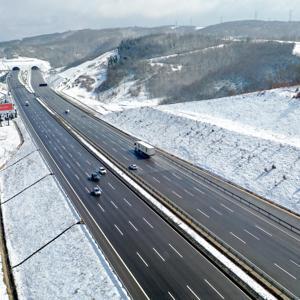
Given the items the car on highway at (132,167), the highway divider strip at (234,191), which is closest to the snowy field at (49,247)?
the car on highway at (132,167)

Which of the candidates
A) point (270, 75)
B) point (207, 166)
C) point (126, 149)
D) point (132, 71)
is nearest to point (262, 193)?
point (207, 166)

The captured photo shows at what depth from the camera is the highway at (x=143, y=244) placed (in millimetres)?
31188

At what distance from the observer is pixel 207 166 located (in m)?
62.2

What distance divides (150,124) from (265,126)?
2975 cm

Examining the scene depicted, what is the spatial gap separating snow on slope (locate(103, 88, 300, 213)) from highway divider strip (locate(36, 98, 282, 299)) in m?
13.6

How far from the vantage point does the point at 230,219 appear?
143ft

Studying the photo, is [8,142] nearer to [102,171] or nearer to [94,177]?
[102,171]

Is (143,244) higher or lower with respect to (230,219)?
higher

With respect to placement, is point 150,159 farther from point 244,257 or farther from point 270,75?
point 270,75

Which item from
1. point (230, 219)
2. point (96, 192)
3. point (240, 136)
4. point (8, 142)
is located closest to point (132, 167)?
point (96, 192)

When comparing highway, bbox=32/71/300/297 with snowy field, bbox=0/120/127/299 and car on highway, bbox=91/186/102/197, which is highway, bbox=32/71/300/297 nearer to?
car on highway, bbox=91/186/102/197

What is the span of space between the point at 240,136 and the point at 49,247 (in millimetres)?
41067

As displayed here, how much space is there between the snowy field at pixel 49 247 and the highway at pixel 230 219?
1361cm

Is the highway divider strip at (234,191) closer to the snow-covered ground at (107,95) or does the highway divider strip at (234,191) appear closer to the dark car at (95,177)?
the dark car at (95,177)
